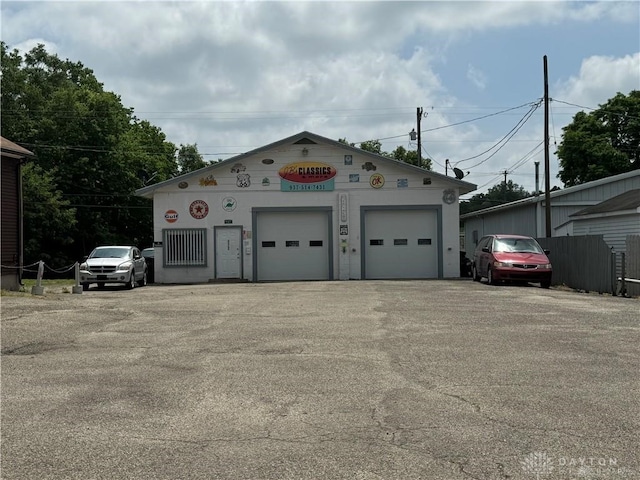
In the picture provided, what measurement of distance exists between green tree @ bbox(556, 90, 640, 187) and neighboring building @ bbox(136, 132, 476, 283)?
2548 centimetres

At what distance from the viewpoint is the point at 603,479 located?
14.8ft

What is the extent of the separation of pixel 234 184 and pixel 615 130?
114 feet

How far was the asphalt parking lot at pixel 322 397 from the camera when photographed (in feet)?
16.0

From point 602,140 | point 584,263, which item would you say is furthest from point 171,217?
point 602,140

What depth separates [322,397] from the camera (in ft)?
21.9

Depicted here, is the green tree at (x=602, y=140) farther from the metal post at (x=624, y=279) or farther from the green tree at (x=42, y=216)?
the green tree at (x=42, y=216)

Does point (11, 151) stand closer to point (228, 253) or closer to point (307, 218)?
point (228, 253)

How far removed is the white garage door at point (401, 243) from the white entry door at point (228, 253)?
5221 millimetres

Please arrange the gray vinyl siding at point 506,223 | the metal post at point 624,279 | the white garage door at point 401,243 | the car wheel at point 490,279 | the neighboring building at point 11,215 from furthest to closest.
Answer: the gray vinyl siding at point 506,223 → the white garage door at point 401,243 → the car wheel at point 490,279 → the neighboring building at point 11,215 → the metal post at point 624,279

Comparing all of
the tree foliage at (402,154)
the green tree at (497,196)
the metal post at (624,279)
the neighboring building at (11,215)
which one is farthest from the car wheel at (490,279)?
the green tree at (497,196)

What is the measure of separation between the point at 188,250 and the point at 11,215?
7339 mm

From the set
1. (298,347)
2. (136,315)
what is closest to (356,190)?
(136,315)

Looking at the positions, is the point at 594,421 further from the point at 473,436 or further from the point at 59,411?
the point at 59,411

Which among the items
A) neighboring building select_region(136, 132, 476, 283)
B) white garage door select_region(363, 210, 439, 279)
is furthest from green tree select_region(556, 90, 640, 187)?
white garage door select_region(363, 210, 439, 279)
